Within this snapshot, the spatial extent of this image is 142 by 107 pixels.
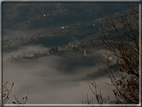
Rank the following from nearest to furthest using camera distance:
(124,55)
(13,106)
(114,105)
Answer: (13,106) < (124,55) < (114,105)

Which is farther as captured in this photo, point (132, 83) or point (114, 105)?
point (114, 105)

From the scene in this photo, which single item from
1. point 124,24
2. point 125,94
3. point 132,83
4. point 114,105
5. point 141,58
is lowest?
point 114,105

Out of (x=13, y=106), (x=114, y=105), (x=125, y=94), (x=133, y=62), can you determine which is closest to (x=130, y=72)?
(x=133, y=62)

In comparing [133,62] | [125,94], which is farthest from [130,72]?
[125,94]

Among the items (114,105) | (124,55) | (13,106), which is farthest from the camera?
(114,105)

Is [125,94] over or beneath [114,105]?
over

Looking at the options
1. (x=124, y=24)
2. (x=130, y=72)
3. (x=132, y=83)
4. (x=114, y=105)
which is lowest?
(x=114, y=105)

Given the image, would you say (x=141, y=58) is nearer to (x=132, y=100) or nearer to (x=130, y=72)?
(x=130, y=72)

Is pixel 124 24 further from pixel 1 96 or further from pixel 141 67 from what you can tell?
pixel 1 96

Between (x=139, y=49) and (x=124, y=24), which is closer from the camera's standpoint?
(x=139, y=49)
